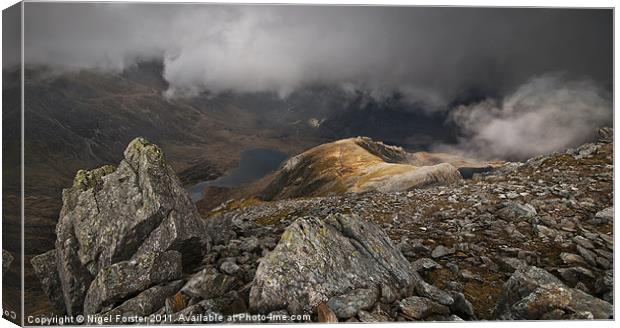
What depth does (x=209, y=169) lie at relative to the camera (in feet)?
38.0

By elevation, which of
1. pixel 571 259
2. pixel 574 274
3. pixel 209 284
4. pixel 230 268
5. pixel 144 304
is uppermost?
pixel 230 268

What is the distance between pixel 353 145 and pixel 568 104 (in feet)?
16.1

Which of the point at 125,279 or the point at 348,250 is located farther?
the point at 348,250

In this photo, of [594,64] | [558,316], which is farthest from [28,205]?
[594,64]

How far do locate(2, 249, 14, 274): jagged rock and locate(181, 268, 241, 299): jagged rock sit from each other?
3.71m

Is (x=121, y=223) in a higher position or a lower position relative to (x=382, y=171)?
lower

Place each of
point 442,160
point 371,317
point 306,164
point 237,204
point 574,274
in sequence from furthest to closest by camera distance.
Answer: point 442,160, point 306,164, point 237,204, point 574,274, point 371,317

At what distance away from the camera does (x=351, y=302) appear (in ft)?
30.9

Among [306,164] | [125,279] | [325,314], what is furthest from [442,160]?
[125,279]

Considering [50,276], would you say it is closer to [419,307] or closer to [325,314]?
[325,314]

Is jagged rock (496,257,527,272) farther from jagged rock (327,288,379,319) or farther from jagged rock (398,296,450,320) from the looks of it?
jagged rock (327,288,379,319)

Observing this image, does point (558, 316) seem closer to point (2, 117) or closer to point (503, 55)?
point (503, 55)

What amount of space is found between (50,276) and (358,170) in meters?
6.91

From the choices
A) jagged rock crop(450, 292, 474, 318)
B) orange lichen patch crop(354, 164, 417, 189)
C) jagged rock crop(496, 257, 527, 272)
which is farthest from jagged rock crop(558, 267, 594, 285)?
orange lichen patch crop(354, 164, 417, 189)
